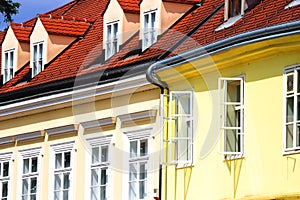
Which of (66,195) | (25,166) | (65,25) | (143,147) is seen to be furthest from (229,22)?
(65,25)

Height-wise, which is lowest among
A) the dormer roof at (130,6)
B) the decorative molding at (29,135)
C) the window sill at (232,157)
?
the window sill at (232,157)

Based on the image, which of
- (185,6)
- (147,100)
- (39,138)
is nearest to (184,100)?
(147,100)

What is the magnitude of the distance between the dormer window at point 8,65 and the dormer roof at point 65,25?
1.89m

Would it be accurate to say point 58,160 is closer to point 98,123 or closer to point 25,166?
point 25,166

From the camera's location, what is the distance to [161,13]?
40.4 m

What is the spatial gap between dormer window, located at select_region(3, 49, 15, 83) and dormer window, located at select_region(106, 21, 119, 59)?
204 inches

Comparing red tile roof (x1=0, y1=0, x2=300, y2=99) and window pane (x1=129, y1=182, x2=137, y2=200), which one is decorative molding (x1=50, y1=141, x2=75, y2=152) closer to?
red tile roof (x1=0, y1=0, x2=300, y2=99)

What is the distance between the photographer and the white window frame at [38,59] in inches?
1780

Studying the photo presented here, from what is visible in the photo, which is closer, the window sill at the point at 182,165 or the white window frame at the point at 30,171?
the window sill at the point at 182,165

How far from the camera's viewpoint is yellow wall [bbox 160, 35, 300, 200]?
1304 inches

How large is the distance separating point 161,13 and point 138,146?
3542 mm

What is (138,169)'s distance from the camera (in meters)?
39.2

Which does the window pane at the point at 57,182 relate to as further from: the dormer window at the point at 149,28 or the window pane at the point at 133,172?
the dormer window at the point at 149,28

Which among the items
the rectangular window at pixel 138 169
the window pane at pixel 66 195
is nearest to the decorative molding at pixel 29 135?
the window pane at pixel 66 195
